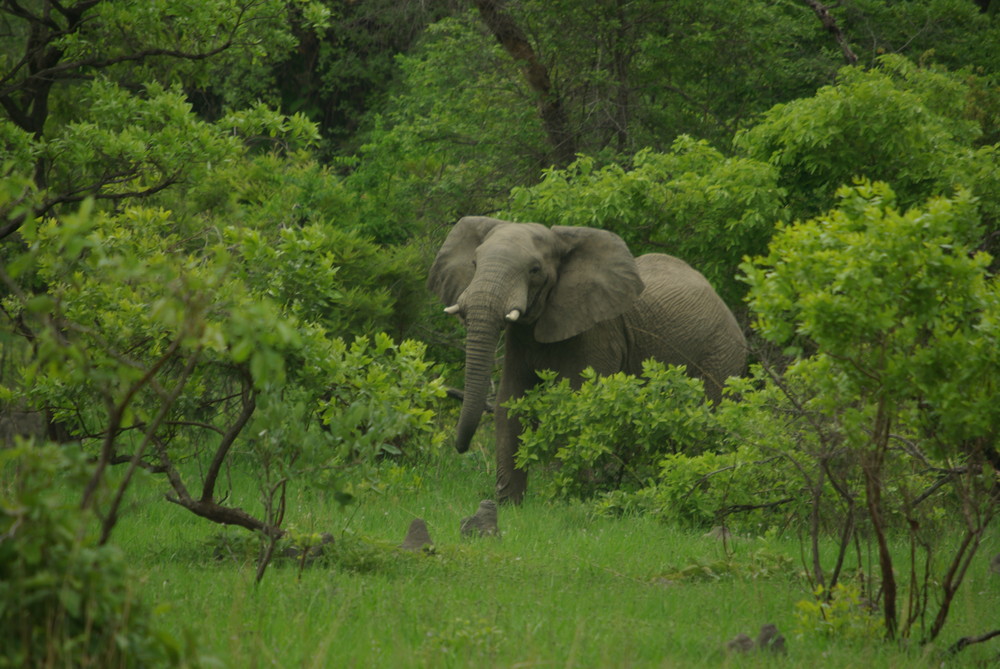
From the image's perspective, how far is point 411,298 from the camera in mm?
15141

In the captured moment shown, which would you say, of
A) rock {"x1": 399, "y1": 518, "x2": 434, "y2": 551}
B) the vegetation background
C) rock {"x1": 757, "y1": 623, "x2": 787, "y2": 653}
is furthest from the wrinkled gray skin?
rock {"x1": 757, "y1": 623, "x2": 787, "y2": 653}

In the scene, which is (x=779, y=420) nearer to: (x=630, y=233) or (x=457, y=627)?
(x=457, y=627)

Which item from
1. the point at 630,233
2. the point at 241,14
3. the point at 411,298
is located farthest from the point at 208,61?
the point at 630,233

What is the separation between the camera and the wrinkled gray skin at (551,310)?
11359 mm

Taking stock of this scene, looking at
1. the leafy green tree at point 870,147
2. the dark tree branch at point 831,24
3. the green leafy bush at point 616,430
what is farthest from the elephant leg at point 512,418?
the dark tree branch at point 831,24

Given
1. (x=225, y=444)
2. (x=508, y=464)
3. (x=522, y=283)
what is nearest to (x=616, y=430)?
(x=508, y=464)

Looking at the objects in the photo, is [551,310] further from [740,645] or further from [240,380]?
[740,645]

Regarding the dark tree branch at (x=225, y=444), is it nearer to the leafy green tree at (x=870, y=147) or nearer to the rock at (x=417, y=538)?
the rock at (x=417, y=538)

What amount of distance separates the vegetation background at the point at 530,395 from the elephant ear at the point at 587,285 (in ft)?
3.06

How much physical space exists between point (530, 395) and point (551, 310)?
93 cm

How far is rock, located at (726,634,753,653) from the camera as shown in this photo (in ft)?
19.3

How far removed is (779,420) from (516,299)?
12.0 ft

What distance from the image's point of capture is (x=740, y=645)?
5.91m

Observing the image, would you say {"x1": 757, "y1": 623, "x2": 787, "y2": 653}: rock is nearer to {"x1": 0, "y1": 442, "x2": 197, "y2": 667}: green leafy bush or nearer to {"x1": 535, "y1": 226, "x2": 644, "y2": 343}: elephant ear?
{"x1": 0, "y1": 442, "x2": 197, "y2": 667}: green leafy bush
